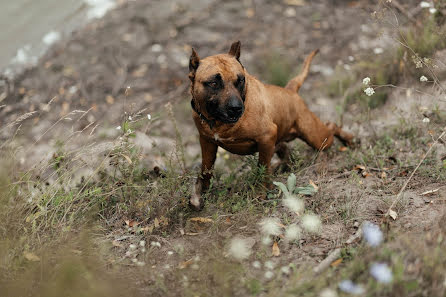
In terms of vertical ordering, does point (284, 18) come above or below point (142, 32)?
below

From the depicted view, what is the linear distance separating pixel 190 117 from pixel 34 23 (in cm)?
433

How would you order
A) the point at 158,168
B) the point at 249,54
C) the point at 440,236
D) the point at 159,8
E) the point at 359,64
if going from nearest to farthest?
the point at 440,236
the point at 158,168
the point at 359,64
the point at 249,54
the point at 159,8

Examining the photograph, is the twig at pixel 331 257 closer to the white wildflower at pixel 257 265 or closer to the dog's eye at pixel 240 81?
the white wildflower at pixel 257 265

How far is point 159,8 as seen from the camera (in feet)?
26.9

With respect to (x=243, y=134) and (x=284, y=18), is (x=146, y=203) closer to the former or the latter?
(x=243, y=134)

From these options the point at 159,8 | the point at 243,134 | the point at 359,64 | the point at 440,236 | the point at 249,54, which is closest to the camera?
the point at 440,236

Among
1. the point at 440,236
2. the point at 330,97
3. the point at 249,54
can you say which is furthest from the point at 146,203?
the point at 249,54

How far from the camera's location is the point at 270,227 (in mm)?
2965

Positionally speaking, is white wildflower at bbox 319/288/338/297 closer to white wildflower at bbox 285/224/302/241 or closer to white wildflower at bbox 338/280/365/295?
white wildflower at bbox 338/280/365/295

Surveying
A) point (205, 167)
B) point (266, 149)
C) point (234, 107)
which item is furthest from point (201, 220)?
point (234, 107)

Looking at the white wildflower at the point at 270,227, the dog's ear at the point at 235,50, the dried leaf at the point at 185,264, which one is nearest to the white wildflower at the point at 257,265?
the white wildflower at the point at 270,227

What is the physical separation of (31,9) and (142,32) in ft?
8.72

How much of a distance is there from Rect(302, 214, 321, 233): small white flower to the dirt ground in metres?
0.06

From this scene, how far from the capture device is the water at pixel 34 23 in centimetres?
746
